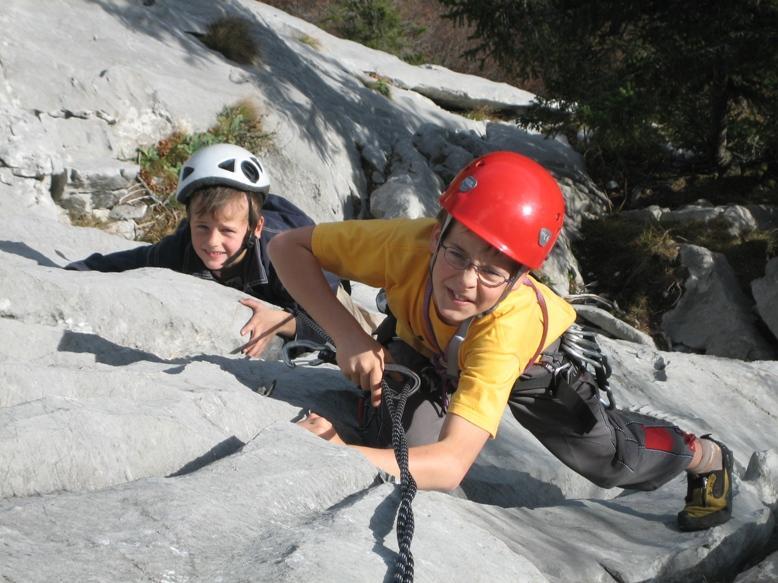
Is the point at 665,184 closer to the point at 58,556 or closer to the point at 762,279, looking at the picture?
the point at 762,279

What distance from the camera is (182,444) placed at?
8.32 feet

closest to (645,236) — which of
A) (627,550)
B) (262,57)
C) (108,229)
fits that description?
(262,57)

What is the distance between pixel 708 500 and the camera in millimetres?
3697

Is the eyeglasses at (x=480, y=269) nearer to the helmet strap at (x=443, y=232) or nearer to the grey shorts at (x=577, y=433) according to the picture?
the helmet strap at (x=443, y=232)

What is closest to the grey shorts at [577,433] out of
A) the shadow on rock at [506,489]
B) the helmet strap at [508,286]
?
the shadow on rock at [506,489]

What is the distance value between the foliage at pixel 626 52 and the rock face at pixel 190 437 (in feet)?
13.6

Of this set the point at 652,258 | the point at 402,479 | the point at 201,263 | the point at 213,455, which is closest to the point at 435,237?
the point at 402,479

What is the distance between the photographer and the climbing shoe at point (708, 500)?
3.56m

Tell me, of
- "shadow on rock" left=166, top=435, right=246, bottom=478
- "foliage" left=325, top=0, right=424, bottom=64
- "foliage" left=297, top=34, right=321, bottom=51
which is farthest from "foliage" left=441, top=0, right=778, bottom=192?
"foliage" left=325, top=0, right=424, bottom=64

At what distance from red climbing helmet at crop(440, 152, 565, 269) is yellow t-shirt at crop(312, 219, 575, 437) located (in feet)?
0.82

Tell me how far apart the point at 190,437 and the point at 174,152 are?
704 cm

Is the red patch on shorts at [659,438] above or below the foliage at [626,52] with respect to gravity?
below

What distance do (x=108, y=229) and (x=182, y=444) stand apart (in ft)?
20.1

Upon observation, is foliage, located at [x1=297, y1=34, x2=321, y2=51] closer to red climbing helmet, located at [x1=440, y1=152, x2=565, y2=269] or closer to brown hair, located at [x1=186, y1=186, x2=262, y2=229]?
brown hair, located at [x1=186, y1=186, x2=262, y2=229]
